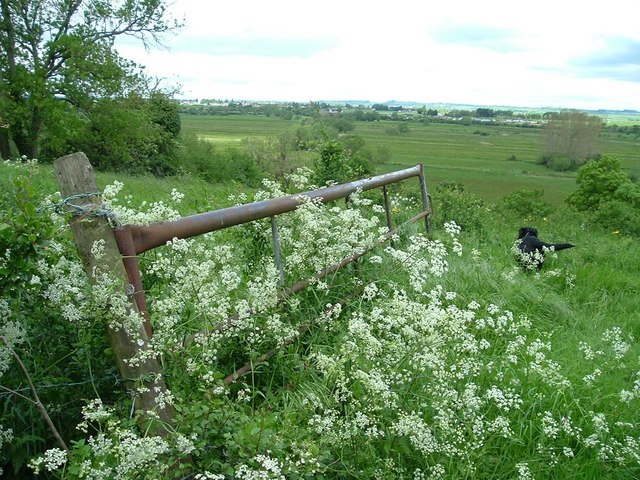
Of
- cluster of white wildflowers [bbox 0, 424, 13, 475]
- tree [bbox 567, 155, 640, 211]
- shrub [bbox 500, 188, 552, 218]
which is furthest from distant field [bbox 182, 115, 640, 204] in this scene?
cluster of white wildflowers [bbox 0, 424, 13, 475]

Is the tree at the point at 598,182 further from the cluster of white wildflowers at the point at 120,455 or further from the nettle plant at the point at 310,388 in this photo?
the cluster of white wildflowers at the point at 120,455

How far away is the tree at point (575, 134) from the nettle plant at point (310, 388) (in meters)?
71.1

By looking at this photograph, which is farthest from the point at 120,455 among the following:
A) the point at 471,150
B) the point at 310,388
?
the point at 471,150

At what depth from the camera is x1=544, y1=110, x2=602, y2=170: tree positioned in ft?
218

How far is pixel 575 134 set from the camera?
69.1m

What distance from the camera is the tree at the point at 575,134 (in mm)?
66312

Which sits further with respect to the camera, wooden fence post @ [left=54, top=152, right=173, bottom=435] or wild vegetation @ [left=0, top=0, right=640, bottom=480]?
wooden fence post @ [left=54, top=152, right=173, bottom=435]

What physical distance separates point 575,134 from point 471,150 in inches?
1810

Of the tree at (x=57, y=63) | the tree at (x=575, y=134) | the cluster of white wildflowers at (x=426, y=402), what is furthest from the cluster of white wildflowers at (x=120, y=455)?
the tree at (x=575, y=134)

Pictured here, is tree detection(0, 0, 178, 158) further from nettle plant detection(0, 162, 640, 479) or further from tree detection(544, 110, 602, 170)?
tree detection(544, 110, 602, 170)

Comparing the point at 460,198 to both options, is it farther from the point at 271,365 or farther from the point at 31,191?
the point at 31,191

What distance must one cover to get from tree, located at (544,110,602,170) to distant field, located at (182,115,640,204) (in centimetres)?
476

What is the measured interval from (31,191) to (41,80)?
27.4 meters

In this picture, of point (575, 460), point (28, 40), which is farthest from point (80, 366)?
point (28, 40)
